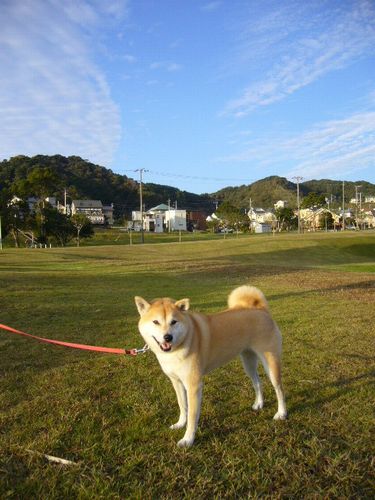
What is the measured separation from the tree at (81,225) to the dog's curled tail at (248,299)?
57492mm

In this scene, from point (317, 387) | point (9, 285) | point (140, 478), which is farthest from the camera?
point (9, 285)

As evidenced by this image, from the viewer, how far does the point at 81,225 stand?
196 ft

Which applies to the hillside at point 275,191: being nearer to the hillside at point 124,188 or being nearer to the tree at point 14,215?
the hillside at point 124,188

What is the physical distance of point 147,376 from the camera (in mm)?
5578

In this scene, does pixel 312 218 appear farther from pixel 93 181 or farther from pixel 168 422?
pixel 168 422

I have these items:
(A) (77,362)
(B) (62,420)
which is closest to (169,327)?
(B) (62,420)

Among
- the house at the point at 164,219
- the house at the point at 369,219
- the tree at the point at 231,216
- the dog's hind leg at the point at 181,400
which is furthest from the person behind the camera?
the house at the point at 369,219

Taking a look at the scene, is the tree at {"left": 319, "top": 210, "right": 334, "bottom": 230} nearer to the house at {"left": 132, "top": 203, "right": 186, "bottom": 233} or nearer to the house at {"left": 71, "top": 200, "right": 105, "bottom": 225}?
the house at {"left": 132, "top": 203, "right": 186, "bottom": 233}

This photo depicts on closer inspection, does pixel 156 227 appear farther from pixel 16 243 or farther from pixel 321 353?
pixel 321 353

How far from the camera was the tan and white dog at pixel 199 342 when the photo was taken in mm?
3646

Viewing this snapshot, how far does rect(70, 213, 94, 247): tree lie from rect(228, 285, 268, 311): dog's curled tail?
57492mm

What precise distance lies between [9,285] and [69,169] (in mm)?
100618

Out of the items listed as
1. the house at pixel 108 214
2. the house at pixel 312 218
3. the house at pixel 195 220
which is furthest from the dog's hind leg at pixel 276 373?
the house at pixel 195 220

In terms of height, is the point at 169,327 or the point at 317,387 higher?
the point at 169,327
